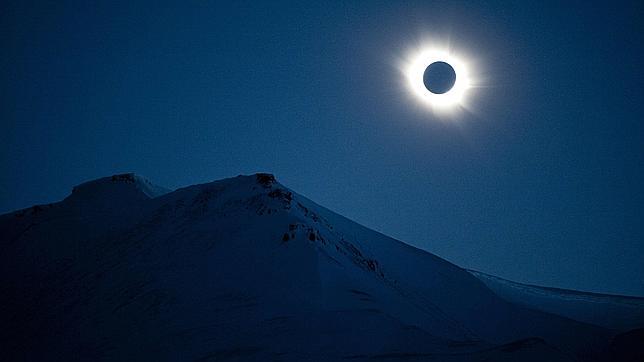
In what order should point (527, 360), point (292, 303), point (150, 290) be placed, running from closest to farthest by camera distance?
point (527, 360)
point (292, 303)
point (150, 290)

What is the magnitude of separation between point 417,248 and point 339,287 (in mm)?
23370

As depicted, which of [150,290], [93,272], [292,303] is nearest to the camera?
[292,303]

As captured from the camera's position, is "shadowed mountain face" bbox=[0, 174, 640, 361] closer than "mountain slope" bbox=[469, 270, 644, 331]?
Yes

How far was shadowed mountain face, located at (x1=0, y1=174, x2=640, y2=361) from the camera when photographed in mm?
10500

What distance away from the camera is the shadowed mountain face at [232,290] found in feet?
34.4

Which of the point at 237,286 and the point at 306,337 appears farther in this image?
the point at 237,286

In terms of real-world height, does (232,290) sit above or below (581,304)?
below

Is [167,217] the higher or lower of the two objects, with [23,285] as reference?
higher

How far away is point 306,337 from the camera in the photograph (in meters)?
10.3

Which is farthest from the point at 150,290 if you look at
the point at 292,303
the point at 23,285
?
the point at 23,285

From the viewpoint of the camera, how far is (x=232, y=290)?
1471 centimetres

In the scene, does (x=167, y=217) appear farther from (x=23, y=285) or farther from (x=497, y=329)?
(x=497, y=329)

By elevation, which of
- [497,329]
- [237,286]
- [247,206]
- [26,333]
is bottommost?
[26,333]

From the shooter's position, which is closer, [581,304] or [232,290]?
[232,290]
